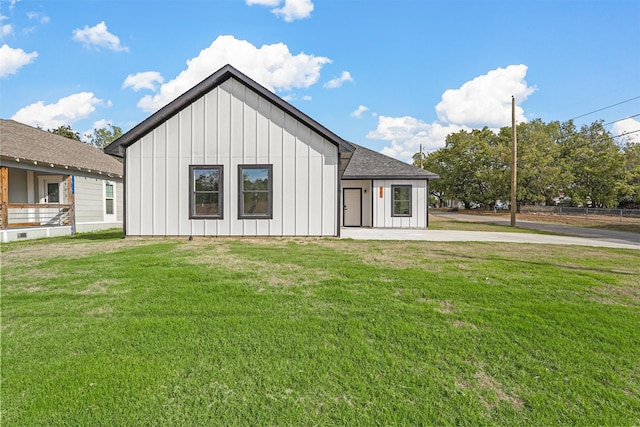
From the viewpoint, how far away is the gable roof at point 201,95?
9844mm

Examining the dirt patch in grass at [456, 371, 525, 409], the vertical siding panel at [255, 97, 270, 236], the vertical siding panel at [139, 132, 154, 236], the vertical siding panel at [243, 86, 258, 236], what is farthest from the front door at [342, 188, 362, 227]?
the dirt patch in grass at [456, 371, 525, 409]

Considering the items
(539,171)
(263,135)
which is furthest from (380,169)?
(539,171)

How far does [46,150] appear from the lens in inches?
540

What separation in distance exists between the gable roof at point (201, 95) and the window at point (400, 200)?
21.4 ft

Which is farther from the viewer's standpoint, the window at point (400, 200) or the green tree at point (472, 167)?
the green tree at point (472, 167)

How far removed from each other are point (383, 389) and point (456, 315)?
1.70 metres

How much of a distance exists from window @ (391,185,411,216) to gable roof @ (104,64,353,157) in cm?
651

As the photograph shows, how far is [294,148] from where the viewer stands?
1022 cm

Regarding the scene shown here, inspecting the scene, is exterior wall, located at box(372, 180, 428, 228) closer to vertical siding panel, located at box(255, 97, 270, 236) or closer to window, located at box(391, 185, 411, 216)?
window, located at box(391, 185, 411, 216)

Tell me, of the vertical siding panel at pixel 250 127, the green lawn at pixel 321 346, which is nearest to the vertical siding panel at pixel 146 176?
the vertical siding panel at pixel 250 127

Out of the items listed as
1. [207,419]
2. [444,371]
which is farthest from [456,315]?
[207,419]

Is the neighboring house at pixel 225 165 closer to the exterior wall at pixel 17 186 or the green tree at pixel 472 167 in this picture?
the exterior wall at pixel 17 186

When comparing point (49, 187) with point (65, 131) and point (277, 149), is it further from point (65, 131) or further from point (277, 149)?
point (65, 131)

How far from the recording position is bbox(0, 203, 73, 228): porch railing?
39.5 feet
